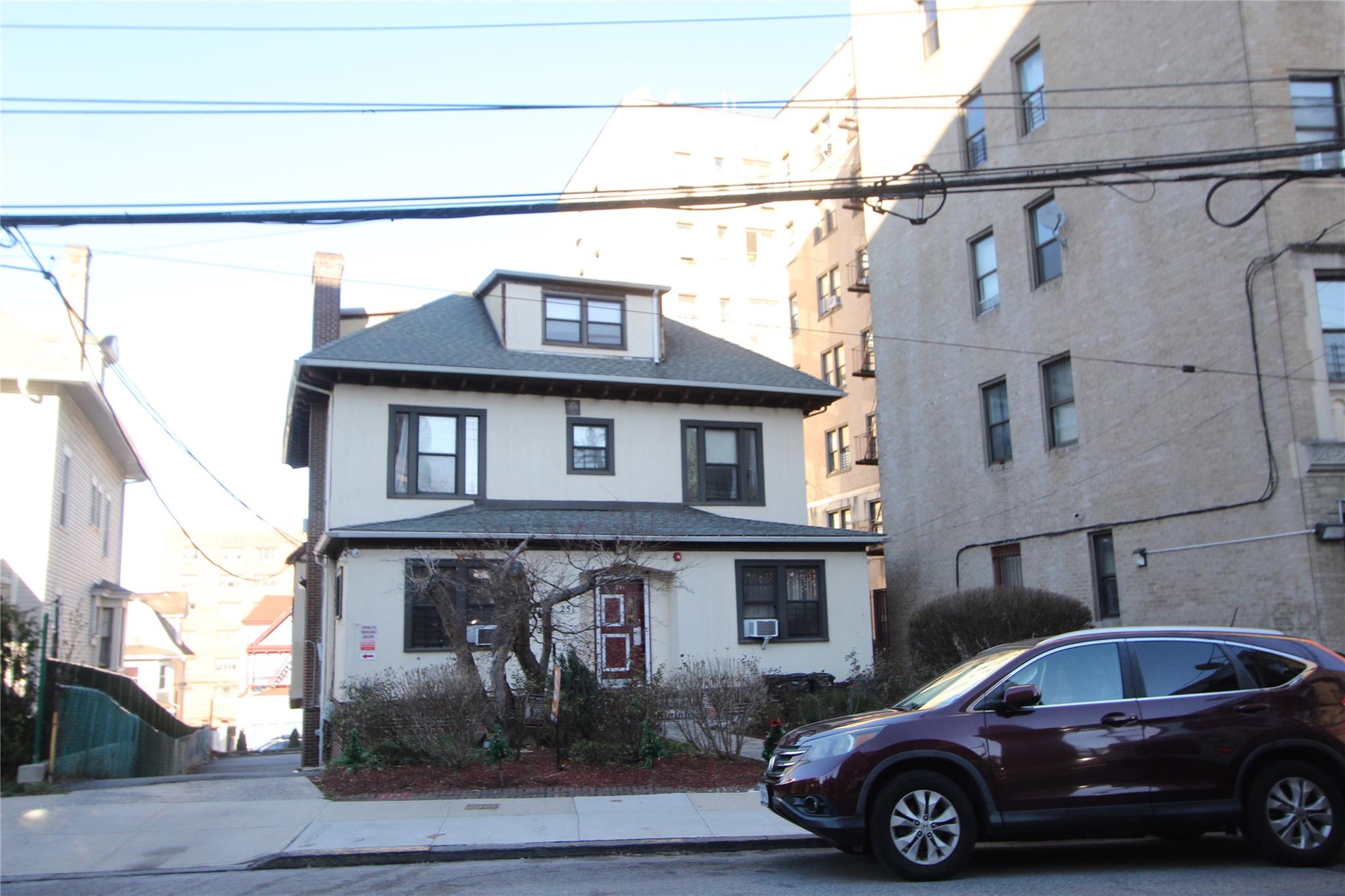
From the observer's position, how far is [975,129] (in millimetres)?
25750

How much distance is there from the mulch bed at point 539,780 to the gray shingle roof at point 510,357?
919 centimetres

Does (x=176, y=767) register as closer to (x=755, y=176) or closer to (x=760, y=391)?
(x=760, y=391)

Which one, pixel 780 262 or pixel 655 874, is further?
pixel 780 262

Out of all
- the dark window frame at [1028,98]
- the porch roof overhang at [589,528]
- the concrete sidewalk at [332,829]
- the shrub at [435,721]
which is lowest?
the concrete sidewalk at [332,829]

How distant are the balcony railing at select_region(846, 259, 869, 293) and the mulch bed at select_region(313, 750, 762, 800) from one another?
23712mm

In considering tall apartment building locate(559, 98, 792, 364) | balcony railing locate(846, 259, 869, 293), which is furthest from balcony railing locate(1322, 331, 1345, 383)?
tall apartment building locate(559, 98, 792, 364)

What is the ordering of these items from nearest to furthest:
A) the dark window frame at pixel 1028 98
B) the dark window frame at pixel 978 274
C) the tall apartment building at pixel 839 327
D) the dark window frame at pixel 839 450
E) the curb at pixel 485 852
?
the curb at pixel 485 852, the dark window frame at pixel 1028 98, the dark window frame at pixel 978 274, the tall apartment building at pixel 839 327, the dark window frame at pixel 839 450

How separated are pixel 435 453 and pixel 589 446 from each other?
3.05 meters

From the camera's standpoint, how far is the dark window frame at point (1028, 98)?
23141mm

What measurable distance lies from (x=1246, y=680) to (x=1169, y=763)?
94cm

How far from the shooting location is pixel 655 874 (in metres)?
8.55

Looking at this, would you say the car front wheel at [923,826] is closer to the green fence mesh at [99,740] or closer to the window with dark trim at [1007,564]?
the green fence mesh at [99,740]

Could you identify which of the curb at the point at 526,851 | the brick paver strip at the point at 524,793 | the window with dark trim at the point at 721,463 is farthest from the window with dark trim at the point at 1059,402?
the curb at the point at 526,851

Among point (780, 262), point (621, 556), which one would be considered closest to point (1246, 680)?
point (621, 556)
